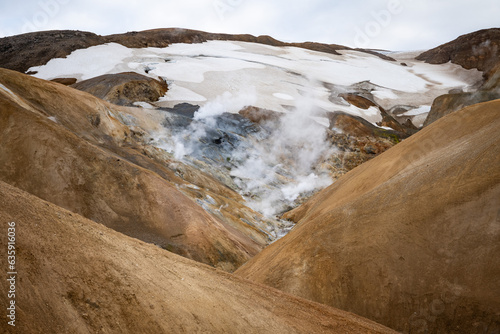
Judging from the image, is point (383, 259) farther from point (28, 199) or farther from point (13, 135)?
point (13, 135)

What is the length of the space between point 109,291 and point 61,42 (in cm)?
4273

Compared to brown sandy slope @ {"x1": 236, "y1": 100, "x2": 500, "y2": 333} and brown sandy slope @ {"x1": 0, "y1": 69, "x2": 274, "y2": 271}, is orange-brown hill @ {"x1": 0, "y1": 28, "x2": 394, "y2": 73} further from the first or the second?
brown sandy slope @ {"x1": 236, "y1": 100, "x2": 500, "y2": 333}

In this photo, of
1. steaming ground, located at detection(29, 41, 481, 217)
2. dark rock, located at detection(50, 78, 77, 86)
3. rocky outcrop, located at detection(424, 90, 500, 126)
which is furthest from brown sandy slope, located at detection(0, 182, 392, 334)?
dark rock, located at detection(50, 78, 77, 86)

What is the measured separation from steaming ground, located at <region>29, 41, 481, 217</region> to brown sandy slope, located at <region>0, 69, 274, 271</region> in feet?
22.5

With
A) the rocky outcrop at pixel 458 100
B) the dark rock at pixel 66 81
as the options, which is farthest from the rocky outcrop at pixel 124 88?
the rocky outcrop at pixel 458 100

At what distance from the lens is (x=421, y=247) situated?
7.59m

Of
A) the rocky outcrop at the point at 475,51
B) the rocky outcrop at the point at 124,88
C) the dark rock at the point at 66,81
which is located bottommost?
the rocky outcrop at the point at 124,88

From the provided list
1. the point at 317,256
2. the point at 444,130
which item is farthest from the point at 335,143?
the point at 317,256

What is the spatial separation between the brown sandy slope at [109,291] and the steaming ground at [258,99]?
580 inches

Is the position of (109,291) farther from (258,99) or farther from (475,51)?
(475,51)

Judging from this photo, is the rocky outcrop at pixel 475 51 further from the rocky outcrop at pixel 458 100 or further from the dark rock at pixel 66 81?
the dark rock at pixel 66 81

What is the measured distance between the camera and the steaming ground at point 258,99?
76.5 ft

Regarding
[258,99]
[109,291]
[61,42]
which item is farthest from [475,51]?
[109,291]

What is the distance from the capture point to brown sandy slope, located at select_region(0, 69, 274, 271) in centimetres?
1188
